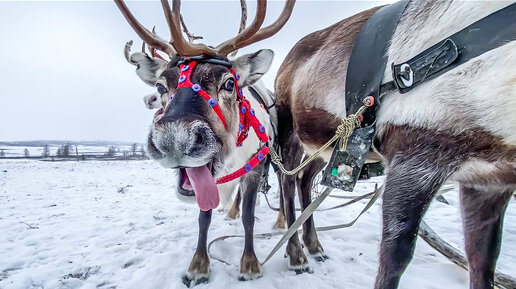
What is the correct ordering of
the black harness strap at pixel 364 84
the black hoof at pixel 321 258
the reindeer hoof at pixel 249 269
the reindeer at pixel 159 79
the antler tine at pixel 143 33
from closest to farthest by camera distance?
the black harness strap at pixel 364 84 → the reindeer at pixel 159 79 → the antler tine at pixel 143 33 → the reindeer hoof at pixel 249 269 → the black hoof at pixel 321 258

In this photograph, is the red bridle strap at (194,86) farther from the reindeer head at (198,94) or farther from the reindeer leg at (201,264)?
the reindeer leg at (201,264)

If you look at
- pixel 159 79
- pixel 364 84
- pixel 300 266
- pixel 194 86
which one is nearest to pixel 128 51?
pixel 159 79

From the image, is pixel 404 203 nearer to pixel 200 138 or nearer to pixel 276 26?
pixel 200 138

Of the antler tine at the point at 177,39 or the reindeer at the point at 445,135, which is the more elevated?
the antler tine at the point at 177,39

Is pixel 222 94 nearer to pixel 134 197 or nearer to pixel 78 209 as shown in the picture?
pixel 78 209

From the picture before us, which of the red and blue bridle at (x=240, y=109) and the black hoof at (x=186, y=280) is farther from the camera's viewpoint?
the black hoof at (x=186, y=280)

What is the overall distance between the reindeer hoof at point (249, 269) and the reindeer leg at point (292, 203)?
1.15ft

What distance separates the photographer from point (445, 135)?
102cm

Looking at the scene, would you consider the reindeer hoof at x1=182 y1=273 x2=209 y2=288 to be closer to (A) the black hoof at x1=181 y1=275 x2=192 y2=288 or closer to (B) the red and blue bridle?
(A) the black hoof at x1=181 y1=275 x2=192 y2=288

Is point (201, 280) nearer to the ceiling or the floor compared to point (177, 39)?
nearer to the floor

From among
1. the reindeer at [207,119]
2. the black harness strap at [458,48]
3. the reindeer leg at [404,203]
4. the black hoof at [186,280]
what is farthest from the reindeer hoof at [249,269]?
the black harness strap at [458,48]

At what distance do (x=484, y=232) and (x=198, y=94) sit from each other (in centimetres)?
203

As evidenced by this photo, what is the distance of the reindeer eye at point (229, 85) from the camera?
1.93 metres

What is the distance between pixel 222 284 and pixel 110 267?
1.28 metres
